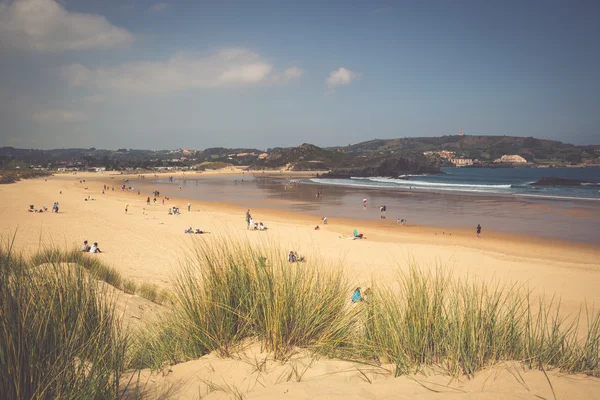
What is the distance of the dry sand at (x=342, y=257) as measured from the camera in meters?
2.76

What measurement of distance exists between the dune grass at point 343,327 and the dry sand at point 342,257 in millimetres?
238

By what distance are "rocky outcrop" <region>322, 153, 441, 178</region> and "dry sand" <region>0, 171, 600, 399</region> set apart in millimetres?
64617

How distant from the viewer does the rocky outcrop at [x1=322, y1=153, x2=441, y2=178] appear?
94.4 meters

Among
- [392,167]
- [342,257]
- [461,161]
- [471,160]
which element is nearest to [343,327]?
[342,257]

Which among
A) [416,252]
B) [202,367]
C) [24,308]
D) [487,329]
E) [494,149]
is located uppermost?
[494,149]

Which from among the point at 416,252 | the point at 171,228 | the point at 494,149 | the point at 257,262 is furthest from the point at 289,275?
the point at 494,149

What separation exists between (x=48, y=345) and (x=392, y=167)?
102 m

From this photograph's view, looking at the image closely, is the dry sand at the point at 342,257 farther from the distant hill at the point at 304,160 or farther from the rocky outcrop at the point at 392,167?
the distant hill at the point at 304,160

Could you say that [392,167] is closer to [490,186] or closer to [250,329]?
[490,186]

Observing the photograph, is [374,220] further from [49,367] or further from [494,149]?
[494,149]

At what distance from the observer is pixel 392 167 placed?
327ft

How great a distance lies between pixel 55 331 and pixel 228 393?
1381 millimetres

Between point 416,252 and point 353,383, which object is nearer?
point 353,383

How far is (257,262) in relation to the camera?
4.16 metres
